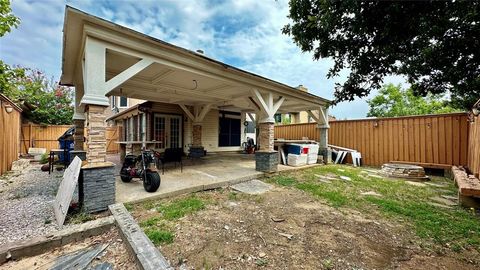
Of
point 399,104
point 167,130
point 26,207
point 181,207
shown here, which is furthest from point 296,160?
point 399,104

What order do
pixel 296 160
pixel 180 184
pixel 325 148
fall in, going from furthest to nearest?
pixel 325 148, pixel 296 160, pixel 180 184

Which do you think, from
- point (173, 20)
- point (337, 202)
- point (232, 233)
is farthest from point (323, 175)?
point (173, 20)

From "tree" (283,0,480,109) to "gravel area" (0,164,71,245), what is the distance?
454 centimetres

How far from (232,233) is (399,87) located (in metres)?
21.2

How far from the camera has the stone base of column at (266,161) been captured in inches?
240

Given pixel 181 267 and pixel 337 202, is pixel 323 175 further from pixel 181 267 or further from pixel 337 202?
pixel 181 267

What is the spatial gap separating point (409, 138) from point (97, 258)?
9527 mm

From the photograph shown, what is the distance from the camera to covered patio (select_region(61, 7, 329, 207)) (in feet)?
10.7

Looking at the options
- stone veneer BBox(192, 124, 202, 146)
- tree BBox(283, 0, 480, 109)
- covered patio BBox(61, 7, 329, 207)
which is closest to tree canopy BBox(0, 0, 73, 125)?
covered patio BBox(61, 7, 329, 207)

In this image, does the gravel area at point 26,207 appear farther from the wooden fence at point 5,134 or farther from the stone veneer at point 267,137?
the stone veneer at point 267,137

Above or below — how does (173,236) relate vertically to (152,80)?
below

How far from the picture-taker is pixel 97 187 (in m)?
3.18

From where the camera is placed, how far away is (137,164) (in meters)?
4.66

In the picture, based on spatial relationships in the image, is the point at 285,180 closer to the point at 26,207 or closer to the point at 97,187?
the point at 97,187
